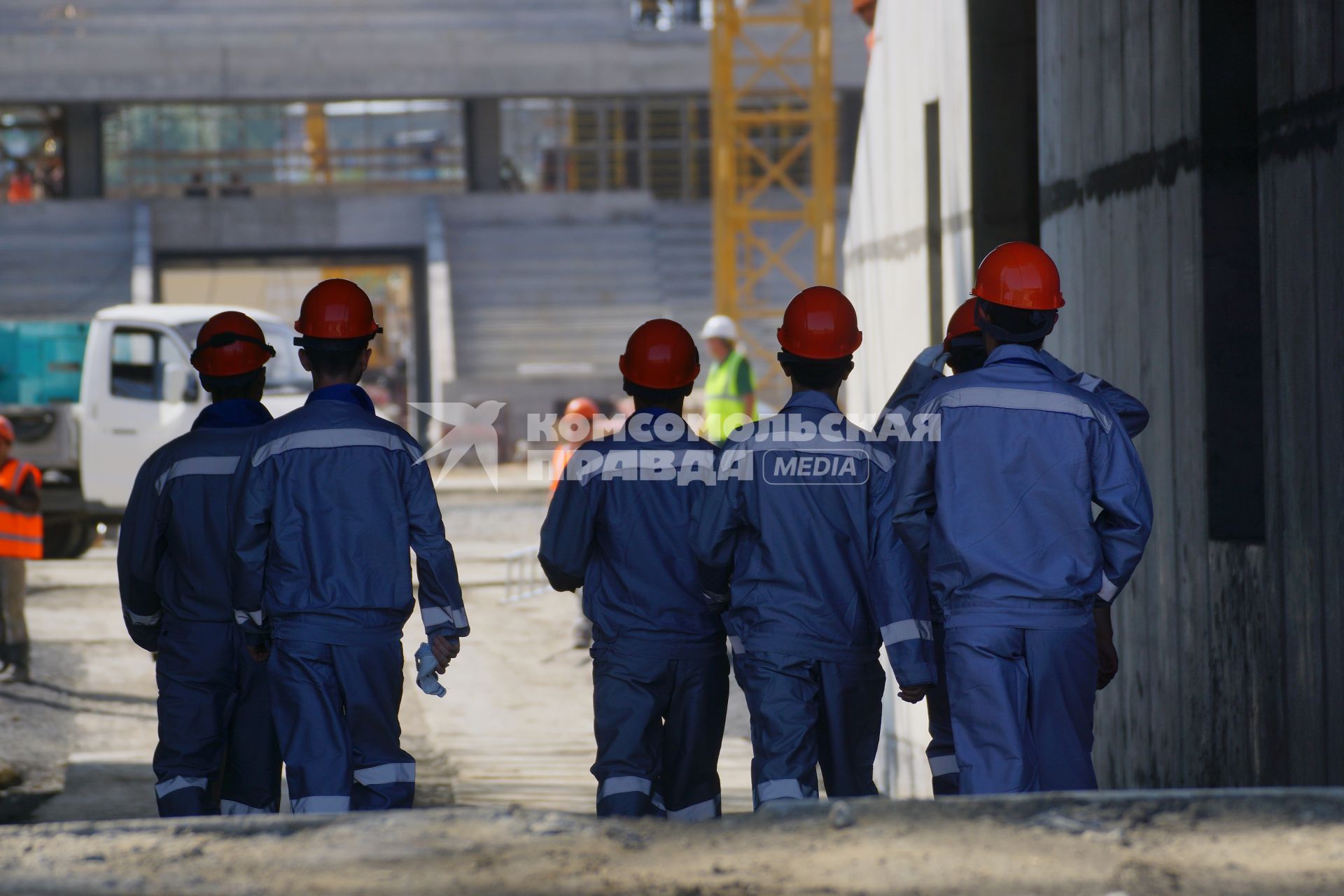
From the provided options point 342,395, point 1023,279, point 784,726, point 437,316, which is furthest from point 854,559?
point 437,316

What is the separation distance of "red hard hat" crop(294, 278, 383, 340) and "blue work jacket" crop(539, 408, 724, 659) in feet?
2.65

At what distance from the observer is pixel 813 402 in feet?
17.0

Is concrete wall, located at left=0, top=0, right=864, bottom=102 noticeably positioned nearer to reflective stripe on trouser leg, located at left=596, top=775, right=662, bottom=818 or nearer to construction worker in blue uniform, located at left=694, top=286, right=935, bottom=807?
construction worker in blue uniform, located at left=694, top=286, right=935, bottom=807

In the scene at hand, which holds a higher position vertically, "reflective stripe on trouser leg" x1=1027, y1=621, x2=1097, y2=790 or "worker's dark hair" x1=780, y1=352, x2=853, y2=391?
"worker's dark hair" x1=780, y1=352, x2=853, y2=391

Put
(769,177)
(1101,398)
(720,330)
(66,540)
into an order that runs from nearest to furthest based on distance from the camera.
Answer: (1101,398) → (720,330) → (66,540) → (769,177)

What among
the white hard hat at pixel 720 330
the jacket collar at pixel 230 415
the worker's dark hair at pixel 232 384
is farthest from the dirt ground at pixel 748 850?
the white hard hat at pixel 720 330

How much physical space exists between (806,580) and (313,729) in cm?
154

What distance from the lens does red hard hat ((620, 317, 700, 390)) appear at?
5.40 meters

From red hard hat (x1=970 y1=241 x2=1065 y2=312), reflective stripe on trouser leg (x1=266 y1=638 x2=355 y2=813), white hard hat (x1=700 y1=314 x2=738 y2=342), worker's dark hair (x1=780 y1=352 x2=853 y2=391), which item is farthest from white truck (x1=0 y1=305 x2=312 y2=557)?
red hard hat (x1=970 y1=241 x2=1065 y2=312)

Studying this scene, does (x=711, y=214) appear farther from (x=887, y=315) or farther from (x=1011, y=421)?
(x=1011, y=421)

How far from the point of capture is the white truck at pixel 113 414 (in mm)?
16750

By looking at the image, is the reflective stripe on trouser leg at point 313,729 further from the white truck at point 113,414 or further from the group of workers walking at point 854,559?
the white truck at point 113,414

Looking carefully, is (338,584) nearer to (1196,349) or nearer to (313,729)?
(313,729)

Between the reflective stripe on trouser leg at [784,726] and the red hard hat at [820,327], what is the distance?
0.96m
